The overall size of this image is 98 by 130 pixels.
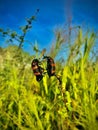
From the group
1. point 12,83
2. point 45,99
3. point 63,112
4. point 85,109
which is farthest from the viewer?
point 12,83

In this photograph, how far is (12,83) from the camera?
4477mm

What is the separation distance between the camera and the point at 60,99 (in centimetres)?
399

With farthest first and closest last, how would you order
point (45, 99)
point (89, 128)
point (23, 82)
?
point (23, 82), point (45, 99), point (89, 128)

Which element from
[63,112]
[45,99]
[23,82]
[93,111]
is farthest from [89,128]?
[23,82]

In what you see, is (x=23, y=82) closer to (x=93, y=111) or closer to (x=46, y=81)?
(x=46, y=81)

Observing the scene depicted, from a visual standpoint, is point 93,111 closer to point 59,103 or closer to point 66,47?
point 59,103

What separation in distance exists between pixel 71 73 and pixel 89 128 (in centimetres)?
117

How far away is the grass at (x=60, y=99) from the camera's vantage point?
3.67m

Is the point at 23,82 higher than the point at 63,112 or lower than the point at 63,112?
higher

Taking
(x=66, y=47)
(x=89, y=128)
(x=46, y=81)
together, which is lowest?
(x=89, y=128)

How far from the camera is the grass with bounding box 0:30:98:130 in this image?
367 cm

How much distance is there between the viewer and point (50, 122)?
12.6 ft

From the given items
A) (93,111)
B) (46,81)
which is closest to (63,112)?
(93,111)

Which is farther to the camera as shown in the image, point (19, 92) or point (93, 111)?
point (19, 92)
